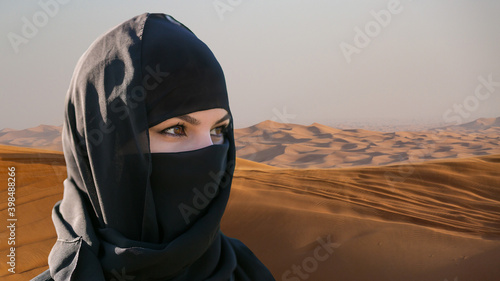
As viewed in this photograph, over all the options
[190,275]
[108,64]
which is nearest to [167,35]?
[108,64]

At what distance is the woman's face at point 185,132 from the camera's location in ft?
5.87

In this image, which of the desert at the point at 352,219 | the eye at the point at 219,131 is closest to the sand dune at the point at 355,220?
the desert at the point at 352,219

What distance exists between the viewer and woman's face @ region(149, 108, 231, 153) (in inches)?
70.4

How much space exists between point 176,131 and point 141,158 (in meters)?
0.20

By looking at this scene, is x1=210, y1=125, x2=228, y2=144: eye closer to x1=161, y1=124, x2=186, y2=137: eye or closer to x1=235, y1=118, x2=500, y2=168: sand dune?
x1=161, y1=124, x2=186, y2=137: eye

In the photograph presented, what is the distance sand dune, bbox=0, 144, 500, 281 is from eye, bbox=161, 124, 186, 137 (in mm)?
1603

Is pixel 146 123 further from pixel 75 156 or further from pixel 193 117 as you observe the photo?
pixel 75 156

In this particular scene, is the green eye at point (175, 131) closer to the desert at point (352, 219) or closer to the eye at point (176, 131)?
the eye at point (176, 131)

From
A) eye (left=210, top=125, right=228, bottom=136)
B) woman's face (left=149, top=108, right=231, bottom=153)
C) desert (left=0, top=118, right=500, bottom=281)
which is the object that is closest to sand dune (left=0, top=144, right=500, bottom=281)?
desert (left=0, top=118, right=500, bottom=281)

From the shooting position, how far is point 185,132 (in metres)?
1.85

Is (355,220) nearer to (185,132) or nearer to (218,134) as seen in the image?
(218,134)

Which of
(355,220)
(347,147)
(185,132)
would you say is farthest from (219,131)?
(347,147)

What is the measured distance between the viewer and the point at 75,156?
1.85 metres

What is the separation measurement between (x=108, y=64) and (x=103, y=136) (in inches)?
12.3
